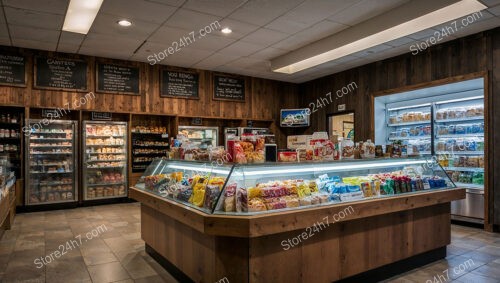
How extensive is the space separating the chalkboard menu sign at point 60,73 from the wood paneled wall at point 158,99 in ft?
0.34

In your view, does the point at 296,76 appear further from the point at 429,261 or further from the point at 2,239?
the point at 2,239

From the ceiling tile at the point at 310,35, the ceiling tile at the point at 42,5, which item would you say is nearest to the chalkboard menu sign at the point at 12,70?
the ceiling tile at the point at 42,5

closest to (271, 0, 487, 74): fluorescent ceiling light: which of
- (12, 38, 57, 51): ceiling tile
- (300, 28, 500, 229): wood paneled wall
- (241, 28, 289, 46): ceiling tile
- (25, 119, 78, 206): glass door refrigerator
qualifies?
(241, 28, 289, 46): ceiling tile

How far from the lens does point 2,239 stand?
14.7 ft

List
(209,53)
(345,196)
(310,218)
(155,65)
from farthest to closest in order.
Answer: (155,65) < (209,53) < (345,196) < (310,218)

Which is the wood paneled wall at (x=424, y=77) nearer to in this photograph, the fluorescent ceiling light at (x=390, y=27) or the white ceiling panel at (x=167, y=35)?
the fluorescent ceiling light at (x=390, y=27)

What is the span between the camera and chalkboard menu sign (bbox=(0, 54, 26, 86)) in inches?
241

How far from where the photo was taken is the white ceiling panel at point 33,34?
530 cm

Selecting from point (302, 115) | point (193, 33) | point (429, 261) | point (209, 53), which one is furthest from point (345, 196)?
point (302, 115)

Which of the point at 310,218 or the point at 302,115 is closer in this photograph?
the point at 310,218

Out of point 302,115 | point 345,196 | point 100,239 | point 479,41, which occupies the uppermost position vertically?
point 479,41

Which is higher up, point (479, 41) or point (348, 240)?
point (479, 41)

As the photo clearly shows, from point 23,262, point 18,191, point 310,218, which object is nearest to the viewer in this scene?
point 310,218

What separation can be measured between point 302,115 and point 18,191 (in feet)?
21.1
